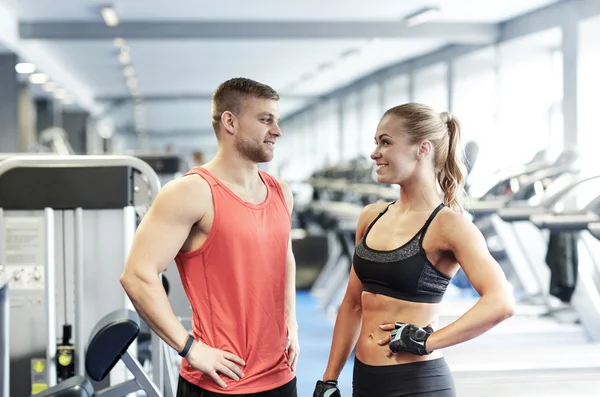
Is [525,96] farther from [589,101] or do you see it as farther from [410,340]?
[410,340]

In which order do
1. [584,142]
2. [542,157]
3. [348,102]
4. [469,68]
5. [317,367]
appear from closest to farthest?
1. [317,367]
2. [542,157]
3. [584,142]
4. [469,68]
5. [348,102]

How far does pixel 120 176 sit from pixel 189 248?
1.20 metres

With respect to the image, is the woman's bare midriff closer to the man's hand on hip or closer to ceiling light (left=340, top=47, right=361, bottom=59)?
the man's hand on hip

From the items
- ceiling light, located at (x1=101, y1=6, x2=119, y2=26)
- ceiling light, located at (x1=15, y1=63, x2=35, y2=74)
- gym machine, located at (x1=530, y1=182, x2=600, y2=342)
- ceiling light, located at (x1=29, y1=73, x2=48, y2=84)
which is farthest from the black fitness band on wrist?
ceiling light, located at (x1=29, y1=73, x2=48, y2=84)

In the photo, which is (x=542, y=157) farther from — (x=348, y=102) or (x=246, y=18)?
(x=348, y=102)

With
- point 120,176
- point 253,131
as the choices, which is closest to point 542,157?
point 120,176

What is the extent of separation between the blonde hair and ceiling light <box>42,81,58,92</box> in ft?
44.0

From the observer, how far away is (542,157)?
296 inches

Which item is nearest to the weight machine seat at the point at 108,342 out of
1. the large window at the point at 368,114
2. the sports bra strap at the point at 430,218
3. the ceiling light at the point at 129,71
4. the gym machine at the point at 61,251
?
the sports bra strap at the point at 430,218

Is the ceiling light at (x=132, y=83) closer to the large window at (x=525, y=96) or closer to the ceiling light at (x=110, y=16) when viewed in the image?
the ceiling light at (x=110, y=16)

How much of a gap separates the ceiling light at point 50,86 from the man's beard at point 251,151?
13188 millimetres

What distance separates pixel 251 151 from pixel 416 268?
548 millimetres

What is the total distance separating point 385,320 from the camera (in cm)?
209

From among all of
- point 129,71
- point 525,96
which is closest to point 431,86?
point 525,96
